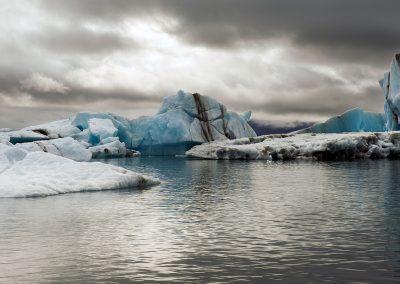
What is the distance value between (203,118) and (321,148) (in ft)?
91.3

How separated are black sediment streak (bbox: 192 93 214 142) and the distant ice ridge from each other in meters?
60.1

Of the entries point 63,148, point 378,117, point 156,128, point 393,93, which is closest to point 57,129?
point 156,128

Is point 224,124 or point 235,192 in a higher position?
point 224,124

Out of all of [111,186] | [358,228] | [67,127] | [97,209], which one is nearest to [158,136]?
[67,127]

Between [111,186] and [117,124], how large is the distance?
66.3m

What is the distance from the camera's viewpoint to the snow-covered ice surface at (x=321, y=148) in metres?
72.1

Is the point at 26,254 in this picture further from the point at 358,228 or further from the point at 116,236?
the point at 358,228

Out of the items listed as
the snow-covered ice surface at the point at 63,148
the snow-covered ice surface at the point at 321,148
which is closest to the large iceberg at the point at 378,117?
the snow-covered ice surface at the point at 321,148

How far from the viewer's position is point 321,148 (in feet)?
237

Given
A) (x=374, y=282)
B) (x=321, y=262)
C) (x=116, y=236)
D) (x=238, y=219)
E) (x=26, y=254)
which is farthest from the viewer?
(x=238, y=219)

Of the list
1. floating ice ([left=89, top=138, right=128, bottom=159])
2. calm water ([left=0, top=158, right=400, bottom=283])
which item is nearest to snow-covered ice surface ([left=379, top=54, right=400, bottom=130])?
floating ice ([left=89, top=138, right=128, bottom=159])

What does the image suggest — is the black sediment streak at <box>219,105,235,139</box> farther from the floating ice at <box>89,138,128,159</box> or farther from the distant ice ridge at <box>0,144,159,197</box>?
the distant ice ridge at <box>0,144,159,197</box>

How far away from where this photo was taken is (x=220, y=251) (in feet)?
47.8

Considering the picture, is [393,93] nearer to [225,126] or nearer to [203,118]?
[225,126]
